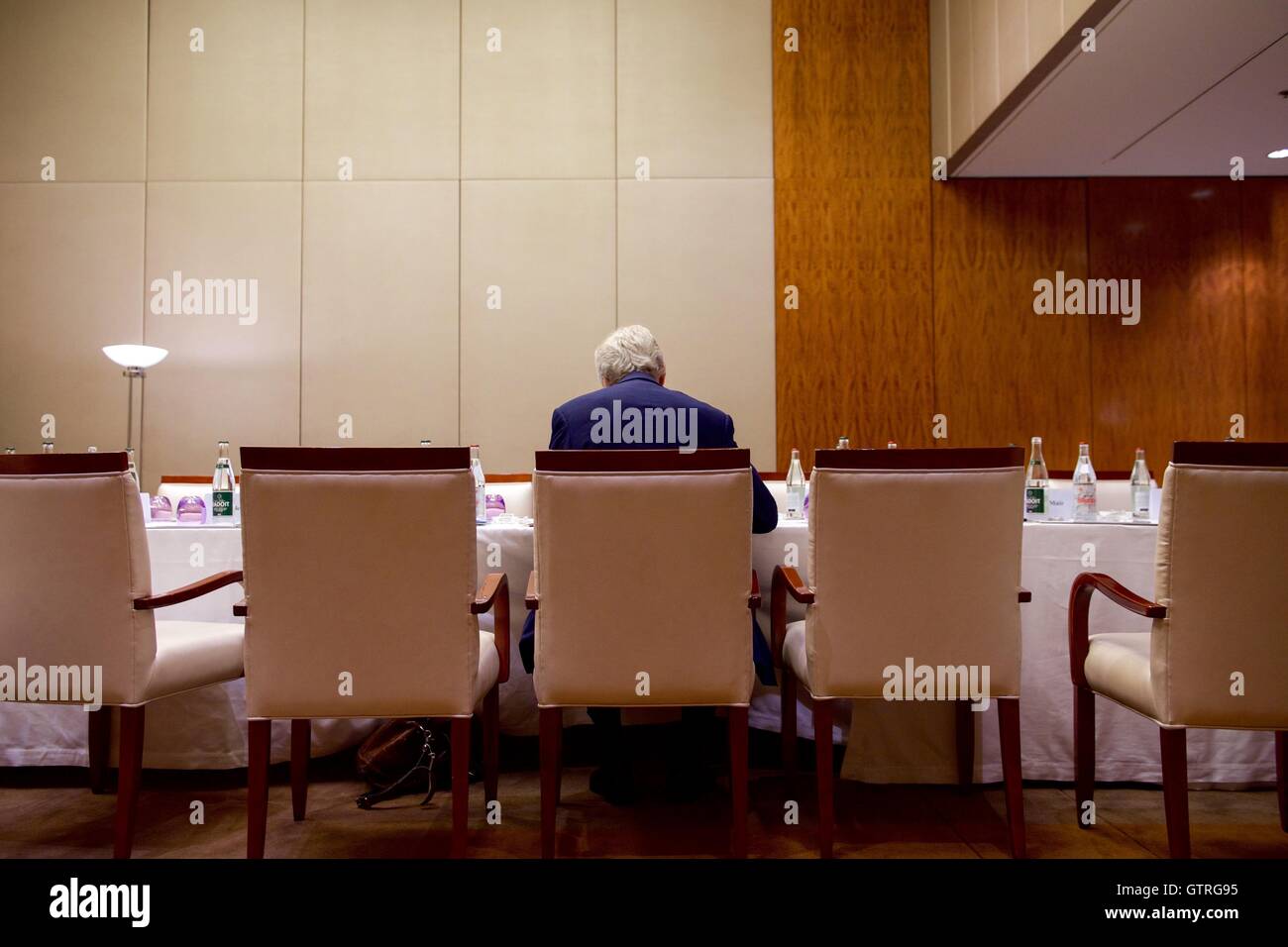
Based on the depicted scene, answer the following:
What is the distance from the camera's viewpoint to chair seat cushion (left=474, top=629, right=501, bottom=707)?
6.07 ft

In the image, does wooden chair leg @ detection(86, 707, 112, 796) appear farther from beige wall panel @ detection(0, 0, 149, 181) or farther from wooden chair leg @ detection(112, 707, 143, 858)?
beige wall panel @ detection(0, 0, 149, 181)

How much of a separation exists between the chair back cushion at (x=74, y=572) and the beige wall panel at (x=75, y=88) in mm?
3326

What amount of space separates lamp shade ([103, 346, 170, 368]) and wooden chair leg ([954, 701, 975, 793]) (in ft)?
12.5

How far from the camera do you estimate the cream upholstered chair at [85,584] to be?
1811 mm

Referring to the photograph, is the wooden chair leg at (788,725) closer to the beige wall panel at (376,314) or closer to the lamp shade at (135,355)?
the beige wall panel at (376,314)

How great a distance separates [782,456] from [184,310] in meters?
3.30

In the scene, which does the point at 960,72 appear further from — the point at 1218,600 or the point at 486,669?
the point at 486,669

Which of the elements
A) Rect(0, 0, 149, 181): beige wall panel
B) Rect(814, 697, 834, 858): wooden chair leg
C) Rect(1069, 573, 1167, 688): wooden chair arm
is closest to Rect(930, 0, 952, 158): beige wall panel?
Rect(1069, 573, 1167, 688): wooden chair arm

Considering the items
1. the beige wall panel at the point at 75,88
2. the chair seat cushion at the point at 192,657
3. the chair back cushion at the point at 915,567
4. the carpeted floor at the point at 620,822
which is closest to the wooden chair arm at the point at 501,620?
the carpeted floor at the point at 620,822

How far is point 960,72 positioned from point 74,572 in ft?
13.8

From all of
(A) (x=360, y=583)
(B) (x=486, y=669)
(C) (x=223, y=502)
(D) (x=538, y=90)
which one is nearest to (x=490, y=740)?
(B) (x=486, y=669)

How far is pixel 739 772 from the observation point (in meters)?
1.81
